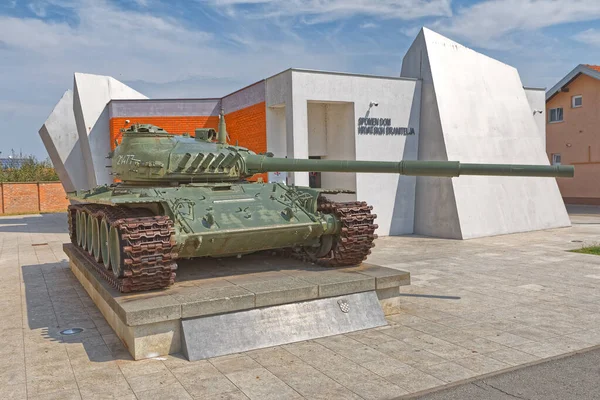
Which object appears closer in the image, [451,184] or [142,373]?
[142,373]

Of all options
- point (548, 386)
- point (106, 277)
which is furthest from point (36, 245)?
point (548, 386)

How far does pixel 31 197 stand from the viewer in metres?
34.5

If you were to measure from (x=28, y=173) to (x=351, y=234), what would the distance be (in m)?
38.3

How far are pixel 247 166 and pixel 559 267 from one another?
21.3ft

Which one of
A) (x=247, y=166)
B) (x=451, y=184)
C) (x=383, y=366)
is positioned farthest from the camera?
(x=451, y=184)

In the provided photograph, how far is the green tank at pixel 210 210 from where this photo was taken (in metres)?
6.66

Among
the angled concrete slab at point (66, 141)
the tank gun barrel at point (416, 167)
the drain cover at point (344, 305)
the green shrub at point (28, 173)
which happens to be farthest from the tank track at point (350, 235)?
the green shrub at point (28, 173)

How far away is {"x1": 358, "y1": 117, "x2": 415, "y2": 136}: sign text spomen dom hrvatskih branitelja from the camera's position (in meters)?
16.4

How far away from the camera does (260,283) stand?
7.11m

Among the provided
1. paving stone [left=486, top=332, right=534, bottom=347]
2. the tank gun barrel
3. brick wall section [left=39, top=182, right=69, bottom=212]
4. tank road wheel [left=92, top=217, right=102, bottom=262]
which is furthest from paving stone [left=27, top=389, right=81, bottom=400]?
brick wall section [left=39, top=182, right=69, bottom=212]

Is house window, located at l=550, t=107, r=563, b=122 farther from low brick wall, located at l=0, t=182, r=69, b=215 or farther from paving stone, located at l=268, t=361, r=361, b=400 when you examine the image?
low brick wall, located at l=0, t=182, r=69, b=215

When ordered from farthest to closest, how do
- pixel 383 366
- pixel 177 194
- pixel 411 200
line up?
pixel 411 200 → pixel 177 194 → pixel 383 366

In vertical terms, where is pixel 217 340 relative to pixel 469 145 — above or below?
below

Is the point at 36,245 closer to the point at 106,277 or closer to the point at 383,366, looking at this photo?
the point at 106,277
